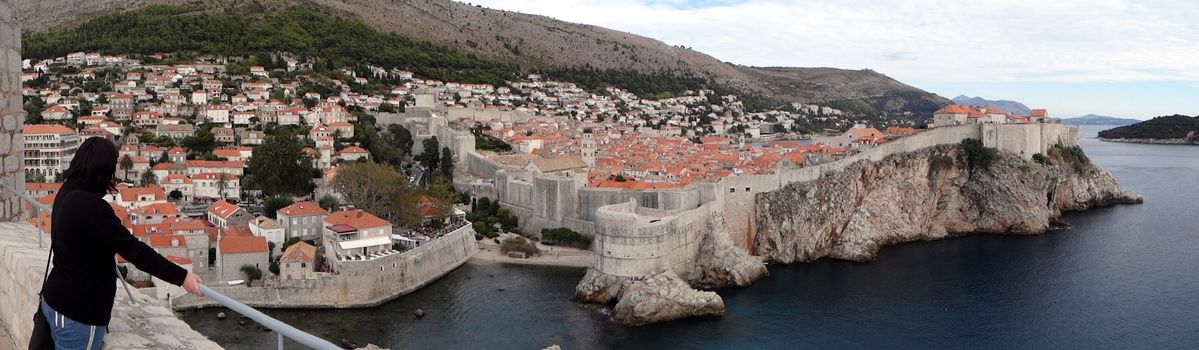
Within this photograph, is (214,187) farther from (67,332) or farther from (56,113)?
(67,332)

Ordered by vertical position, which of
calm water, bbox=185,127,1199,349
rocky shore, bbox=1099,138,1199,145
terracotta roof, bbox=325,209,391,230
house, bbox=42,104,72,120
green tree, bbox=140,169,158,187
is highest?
house, bbox=42,104,72,120

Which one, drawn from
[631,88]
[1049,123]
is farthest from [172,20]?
[1049,123]

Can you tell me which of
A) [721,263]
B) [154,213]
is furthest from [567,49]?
[154,213]

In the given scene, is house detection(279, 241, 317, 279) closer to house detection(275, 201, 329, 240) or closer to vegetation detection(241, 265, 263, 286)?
vegetation detection(241, 265, 263, 286)

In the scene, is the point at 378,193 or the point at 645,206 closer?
the point at 645,206

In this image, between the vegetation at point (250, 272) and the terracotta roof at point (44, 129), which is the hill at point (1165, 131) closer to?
the vegetation at point (250, 272)

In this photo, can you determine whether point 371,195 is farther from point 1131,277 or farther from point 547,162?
point 1131,277

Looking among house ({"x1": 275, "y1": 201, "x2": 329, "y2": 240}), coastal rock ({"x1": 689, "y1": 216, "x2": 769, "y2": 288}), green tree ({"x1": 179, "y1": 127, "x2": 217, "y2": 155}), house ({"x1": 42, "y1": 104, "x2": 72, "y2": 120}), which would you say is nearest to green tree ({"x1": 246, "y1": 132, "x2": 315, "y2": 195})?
house ({"x1": 275, "y1": 201, "x2": 329, "y2": 240})
